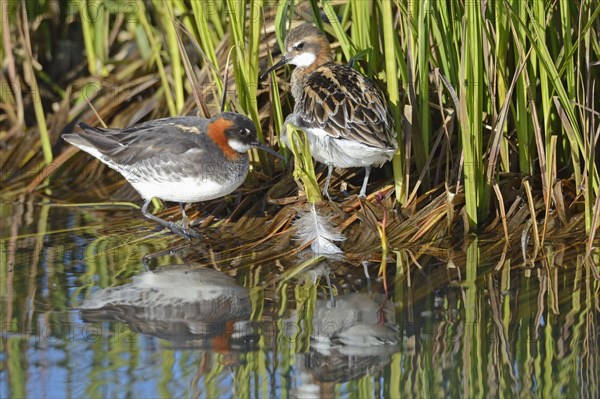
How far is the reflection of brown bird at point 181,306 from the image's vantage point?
447 centimetres

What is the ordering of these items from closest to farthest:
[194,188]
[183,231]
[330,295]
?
[330,295] → [194,188] → [183,231]

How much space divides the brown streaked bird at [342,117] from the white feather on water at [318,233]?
1.29 feet

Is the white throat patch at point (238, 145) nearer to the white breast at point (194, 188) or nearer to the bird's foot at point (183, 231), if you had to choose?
the white breast at point (194, 188)

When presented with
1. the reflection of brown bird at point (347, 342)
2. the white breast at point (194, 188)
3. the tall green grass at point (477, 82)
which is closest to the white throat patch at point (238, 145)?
the white breast at point (194, 188)

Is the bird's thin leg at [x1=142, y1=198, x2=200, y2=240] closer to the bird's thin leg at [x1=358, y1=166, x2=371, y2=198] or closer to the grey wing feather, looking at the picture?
the grey wing feather

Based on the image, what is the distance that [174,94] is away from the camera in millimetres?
7492

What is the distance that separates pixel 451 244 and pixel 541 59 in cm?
123

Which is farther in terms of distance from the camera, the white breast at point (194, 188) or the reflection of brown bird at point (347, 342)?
the white breast at point (194, 188)

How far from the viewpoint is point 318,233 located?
5734 millimetres

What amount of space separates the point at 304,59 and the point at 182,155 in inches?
47.2

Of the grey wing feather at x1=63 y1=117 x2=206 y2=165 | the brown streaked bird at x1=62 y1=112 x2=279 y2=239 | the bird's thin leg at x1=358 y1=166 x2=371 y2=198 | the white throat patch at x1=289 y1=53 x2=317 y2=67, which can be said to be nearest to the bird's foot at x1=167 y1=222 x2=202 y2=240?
the brown streaked bird at x1=62 y1=112 x2=279 y2=239

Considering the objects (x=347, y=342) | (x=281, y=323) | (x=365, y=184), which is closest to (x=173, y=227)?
(x=365, y=184)

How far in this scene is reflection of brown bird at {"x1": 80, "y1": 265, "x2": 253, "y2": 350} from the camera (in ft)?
14.7

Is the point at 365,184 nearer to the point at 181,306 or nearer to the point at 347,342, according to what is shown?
the point at 181,306
